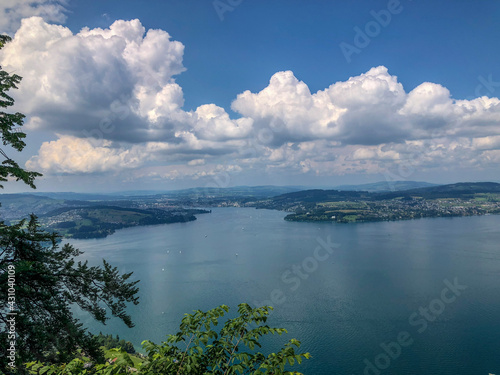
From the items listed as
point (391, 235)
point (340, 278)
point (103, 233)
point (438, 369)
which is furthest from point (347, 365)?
point (103, 233)

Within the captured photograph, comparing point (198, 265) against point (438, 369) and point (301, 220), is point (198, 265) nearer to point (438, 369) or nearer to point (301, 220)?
point (438, 369)

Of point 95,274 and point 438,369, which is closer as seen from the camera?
point 95,274
